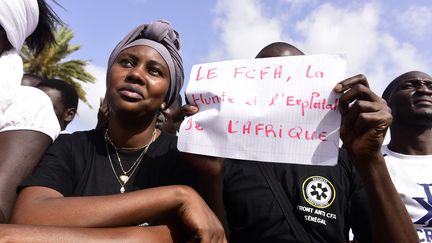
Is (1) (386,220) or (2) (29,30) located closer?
(1) (386,220)

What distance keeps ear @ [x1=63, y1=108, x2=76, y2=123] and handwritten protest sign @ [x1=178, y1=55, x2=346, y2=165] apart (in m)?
3.68

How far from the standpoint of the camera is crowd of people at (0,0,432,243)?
1586 mm

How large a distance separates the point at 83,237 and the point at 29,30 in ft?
3.83

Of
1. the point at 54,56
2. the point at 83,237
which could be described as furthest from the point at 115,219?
the point at 54,56

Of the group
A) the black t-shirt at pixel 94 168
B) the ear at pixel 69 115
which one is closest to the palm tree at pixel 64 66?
the ear at pixel 69 115

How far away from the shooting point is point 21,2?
1982 mm

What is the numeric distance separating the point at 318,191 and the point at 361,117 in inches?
23.4

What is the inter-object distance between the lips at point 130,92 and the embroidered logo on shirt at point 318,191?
905 millimetres

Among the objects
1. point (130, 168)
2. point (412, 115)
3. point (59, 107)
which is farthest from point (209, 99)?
point (59, 107)

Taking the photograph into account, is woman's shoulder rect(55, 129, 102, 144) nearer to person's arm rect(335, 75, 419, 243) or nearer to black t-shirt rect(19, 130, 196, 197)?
black t-shirt rect(19, 130, 196, 197)

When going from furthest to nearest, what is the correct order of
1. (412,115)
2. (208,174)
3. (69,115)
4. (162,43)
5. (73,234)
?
(69,115)
(412,115)
(162,43)
(208,174)
(73,234)

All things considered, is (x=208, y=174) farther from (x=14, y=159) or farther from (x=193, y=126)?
(x=14, y=159)

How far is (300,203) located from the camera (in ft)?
6.75

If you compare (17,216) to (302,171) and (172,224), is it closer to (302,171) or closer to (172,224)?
(172,224)
